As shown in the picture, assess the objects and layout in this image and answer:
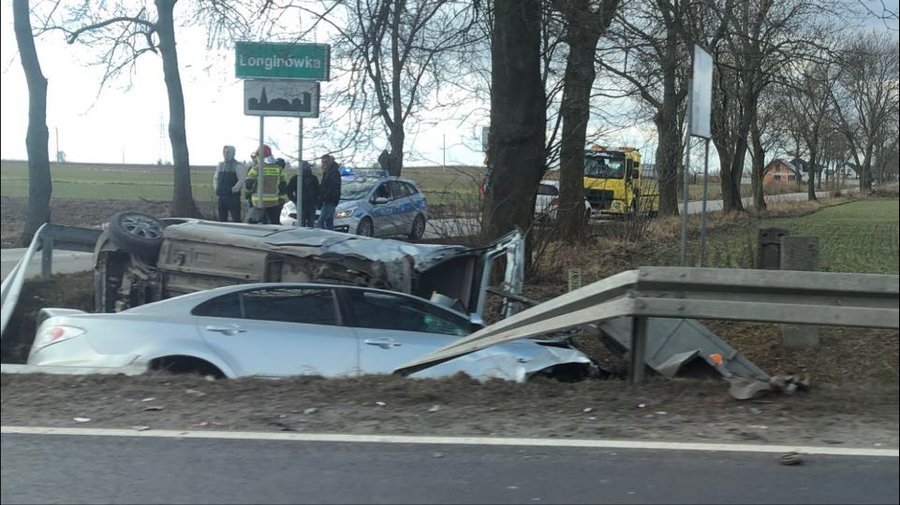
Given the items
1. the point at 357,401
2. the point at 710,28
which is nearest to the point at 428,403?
the point at 357,401

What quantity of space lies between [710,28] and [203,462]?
10.4 metres

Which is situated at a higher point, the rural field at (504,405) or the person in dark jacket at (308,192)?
the person in dark jacket at (308,192)

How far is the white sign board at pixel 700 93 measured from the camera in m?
7.53

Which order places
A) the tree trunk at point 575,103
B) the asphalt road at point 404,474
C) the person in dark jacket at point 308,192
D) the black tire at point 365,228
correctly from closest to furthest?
the asphalt road at point 404,474, the tree trunk at point 575,103, the person in dark jacket at point 308,192, the black tire at point 365,228

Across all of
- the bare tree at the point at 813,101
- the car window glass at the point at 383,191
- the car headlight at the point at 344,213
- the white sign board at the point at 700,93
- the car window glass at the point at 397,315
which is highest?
the bare tree at the point at 813,101

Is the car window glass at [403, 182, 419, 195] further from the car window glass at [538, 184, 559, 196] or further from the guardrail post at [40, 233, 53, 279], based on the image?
the guardrail post at [40, 233, 53, 279]

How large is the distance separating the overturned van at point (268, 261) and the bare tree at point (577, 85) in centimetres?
399

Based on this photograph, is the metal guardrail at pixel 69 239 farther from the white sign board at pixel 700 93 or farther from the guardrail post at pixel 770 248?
the guardrail post at pixel 770 248

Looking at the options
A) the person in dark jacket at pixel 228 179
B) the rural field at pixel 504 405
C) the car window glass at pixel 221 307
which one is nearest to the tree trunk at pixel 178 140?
the person in dark jacket at pixel 228 179

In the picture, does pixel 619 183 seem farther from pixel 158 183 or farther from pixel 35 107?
pixel 35 107

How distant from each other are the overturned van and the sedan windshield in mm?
10151

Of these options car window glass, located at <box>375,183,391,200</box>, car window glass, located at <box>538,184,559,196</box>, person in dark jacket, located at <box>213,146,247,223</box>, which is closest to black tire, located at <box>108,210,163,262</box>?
car window glass, located at <box>538,184,559,196</box>

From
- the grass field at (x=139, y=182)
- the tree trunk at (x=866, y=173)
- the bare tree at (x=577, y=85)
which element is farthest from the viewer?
the bare tree at (x=577, y=85)

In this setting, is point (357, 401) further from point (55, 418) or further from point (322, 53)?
point (322, 53)
